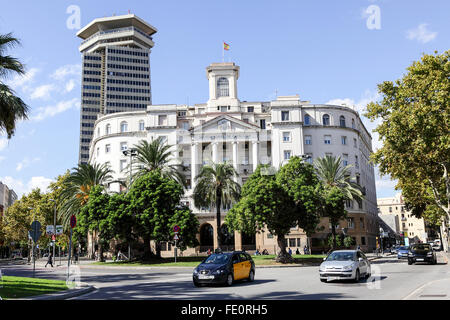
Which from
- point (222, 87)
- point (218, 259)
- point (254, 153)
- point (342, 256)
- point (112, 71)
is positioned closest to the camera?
point (342, 256)

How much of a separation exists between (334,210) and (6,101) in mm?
34058

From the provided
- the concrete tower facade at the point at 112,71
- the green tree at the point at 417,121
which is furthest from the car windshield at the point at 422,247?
the concrete tower facade at the point at 112,71

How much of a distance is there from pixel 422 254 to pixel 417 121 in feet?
30.7

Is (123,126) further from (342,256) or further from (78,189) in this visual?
(342,256)

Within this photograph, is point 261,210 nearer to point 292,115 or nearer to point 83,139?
point 292,115

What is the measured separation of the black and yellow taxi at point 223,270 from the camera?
16.4 meters

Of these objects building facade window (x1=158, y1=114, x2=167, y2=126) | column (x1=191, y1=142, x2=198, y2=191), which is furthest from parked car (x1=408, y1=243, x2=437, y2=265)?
building facade window (x1=158, y1=114, x2=167, y2=126)

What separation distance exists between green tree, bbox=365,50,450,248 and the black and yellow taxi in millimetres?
16851

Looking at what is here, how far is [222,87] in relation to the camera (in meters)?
73.4

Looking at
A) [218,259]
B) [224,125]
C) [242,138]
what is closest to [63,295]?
[218,259]

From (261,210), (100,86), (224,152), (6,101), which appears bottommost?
(261,210)

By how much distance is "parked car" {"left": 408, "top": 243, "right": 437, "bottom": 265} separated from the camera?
29141 mm
